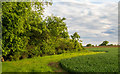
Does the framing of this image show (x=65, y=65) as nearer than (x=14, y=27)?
Yes

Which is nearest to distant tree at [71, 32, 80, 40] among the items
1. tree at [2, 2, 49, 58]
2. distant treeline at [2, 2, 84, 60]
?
distant treeline at [2, 2, 84, 60]

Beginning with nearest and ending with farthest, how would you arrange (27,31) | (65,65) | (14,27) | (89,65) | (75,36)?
(65,65) → (89,65) → (14,27) → (27,31) → (75,36)

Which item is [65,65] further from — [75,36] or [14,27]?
[75,36]

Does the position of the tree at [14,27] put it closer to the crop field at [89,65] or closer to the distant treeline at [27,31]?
the distant treeline at [27,31]

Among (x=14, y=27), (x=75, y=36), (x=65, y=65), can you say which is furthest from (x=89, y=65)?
(x=75, y=36)

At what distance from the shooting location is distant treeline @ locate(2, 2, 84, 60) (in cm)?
1736

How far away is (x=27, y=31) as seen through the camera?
20719mm

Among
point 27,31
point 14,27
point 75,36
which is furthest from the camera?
point 75,36

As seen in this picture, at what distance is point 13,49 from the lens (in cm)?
1822

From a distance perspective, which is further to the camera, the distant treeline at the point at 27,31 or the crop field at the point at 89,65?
the distant treeline at the point at 27,31

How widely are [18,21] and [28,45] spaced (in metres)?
5.04

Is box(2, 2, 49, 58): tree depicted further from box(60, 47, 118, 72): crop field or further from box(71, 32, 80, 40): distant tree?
box(71, 32, 80, 40): distant tree

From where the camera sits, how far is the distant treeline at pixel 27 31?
17359mm

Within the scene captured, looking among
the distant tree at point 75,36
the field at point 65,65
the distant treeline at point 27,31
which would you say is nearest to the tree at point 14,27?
the distant treeline at point 27,31
